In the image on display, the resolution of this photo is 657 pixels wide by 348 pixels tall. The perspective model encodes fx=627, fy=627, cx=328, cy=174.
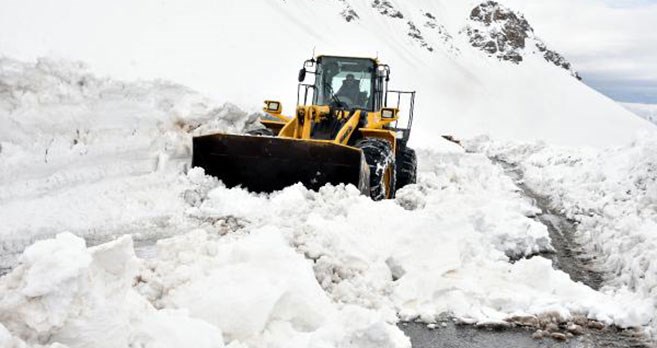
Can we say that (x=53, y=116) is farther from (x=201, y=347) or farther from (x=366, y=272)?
(x=201, y=347)

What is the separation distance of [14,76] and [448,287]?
6230 mm

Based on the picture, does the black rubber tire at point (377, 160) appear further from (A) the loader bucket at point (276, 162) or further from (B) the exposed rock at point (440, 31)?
(B) the exposed rock at point (440, 31)

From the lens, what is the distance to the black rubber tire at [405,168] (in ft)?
35.9

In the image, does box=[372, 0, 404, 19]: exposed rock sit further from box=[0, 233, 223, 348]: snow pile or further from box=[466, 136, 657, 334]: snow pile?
box=[0, 233, 223, 348]: snow pile

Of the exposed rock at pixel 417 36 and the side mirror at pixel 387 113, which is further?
the exposed rock at pixel 417 36

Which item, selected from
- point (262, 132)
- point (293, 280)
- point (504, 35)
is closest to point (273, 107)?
point (262, 132)

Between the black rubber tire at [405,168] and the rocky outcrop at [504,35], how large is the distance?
6820 centimetres

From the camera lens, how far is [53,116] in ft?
26.4

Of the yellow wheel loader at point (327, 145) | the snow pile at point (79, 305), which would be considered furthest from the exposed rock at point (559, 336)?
the yellow wheel loader at point (327, 145)

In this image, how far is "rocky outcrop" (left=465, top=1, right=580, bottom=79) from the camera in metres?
76.9

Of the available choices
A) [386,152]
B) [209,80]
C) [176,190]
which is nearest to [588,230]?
[386,152]

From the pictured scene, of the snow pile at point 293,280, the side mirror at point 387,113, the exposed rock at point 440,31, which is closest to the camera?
the snow pile at point 293,280

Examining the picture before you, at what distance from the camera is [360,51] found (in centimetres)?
2475

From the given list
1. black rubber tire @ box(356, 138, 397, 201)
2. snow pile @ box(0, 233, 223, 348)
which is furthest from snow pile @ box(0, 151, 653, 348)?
black rubber tire @ box(356, 138, 397, 201)
